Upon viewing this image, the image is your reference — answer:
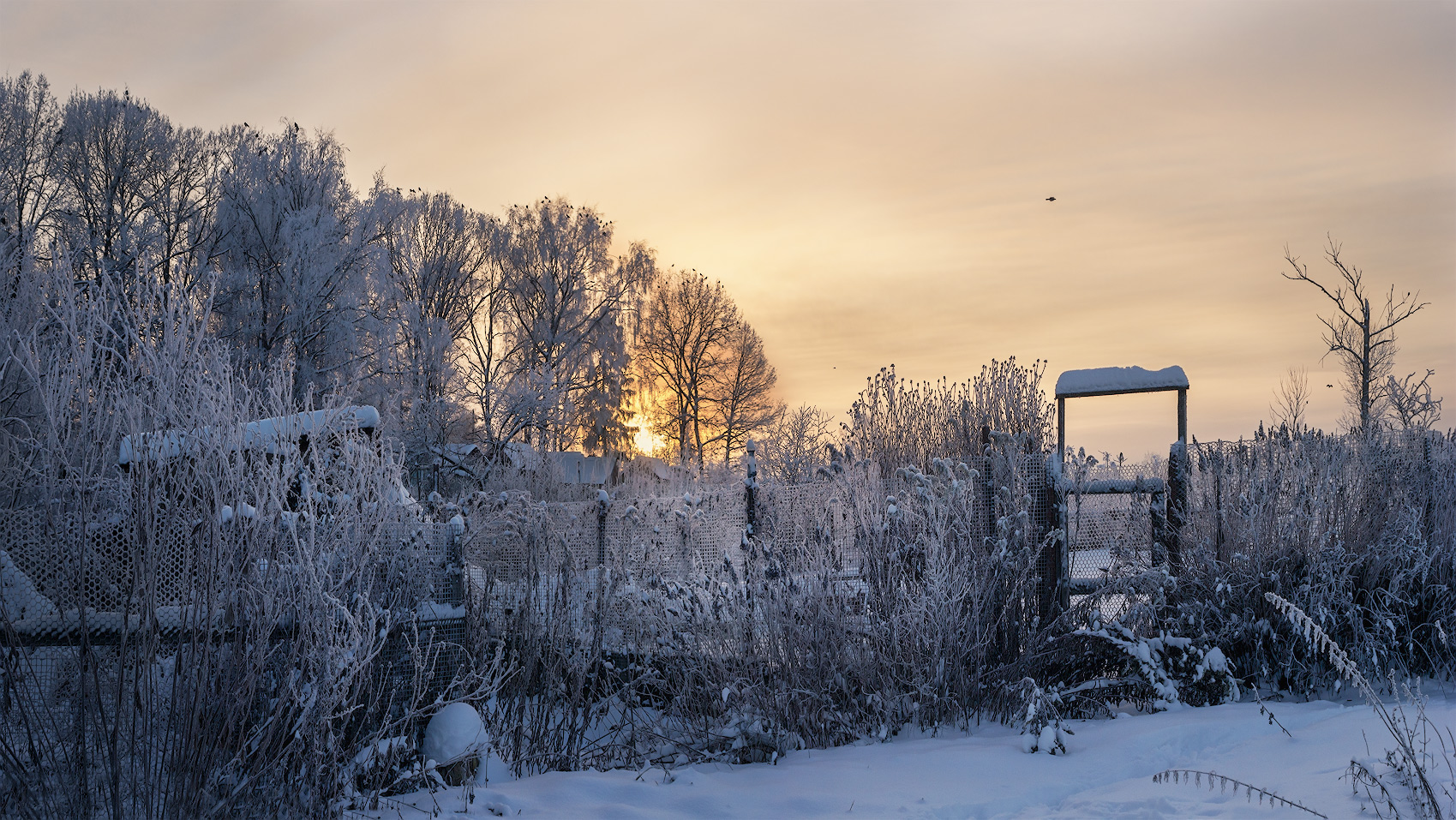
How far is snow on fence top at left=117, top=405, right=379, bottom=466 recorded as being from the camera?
3059 millimetres

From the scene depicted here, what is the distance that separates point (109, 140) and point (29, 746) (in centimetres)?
1846

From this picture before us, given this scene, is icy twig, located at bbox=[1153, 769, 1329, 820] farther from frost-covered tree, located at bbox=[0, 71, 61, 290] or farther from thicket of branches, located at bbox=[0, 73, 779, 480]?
frost-covered tree, located at bbox=[0, 71, 61, 290]

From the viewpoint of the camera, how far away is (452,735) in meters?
4.06

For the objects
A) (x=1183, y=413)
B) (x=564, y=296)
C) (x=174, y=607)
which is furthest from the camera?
(x=564, y=296)

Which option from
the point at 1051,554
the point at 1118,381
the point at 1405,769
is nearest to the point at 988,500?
the point at 1051,554

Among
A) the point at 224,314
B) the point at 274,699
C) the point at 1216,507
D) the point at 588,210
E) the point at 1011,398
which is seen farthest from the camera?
the point at 588,210

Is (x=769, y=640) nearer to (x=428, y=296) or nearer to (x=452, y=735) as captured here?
(x=452, y=735)

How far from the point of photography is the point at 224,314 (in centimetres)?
1741

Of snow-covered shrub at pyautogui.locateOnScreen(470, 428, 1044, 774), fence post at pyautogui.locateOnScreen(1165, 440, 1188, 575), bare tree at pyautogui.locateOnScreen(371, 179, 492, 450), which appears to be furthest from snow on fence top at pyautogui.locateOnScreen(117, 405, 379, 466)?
bare tree at pyautogui.locateOnScreen(371, 179, 492, 450)

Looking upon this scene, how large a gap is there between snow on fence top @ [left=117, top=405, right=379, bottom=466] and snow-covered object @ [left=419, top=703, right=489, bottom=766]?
4.21 feet

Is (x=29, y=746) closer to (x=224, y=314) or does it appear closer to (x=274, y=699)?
(x=274, y=699)

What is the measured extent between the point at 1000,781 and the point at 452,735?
7.57 ft

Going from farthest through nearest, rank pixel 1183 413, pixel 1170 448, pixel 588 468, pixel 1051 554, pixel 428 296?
pixel 588 468 → pixel 428 296 → pixel 1183 413 → pixel 1170 448 → pixel 1051 554

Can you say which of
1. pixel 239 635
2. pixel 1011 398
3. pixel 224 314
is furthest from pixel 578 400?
pixel 239 635
